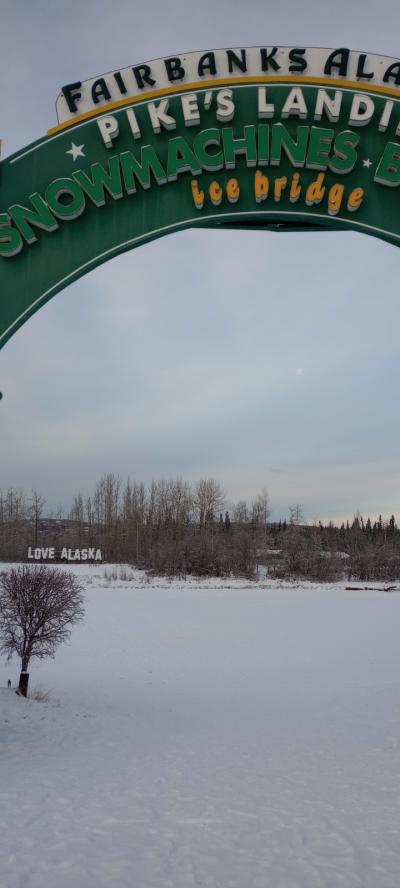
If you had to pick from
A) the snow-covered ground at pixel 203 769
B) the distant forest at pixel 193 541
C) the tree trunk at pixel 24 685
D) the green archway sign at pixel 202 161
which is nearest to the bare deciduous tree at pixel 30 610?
the tree trunk at pixel 24 685

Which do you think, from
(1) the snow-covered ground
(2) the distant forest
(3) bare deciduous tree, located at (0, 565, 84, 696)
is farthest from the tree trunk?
(2) the distant forest

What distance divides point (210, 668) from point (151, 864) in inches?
539

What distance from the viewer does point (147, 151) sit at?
17.4 feet

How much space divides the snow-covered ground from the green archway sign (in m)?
5.42

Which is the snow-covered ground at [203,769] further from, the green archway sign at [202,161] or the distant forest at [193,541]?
the distant forest at [193,541]

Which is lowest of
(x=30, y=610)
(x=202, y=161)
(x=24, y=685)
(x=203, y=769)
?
(x=203, y=769)

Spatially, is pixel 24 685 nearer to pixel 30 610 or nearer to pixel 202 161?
pixel 30 610

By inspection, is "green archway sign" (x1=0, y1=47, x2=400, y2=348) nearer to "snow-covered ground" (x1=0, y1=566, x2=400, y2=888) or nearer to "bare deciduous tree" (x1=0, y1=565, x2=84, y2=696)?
"snow-covered ground" (x1=0, y1=566, x2=400, y2=888)

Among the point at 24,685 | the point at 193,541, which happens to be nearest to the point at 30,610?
the point at 24,685

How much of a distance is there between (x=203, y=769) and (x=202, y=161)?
347 inches

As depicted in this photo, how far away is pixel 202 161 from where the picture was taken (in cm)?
525

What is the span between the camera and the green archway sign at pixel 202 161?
5.21 metres

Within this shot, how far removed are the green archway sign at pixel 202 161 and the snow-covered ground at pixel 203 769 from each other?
5425mm

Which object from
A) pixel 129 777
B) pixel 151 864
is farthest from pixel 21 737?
pixel 151 864
